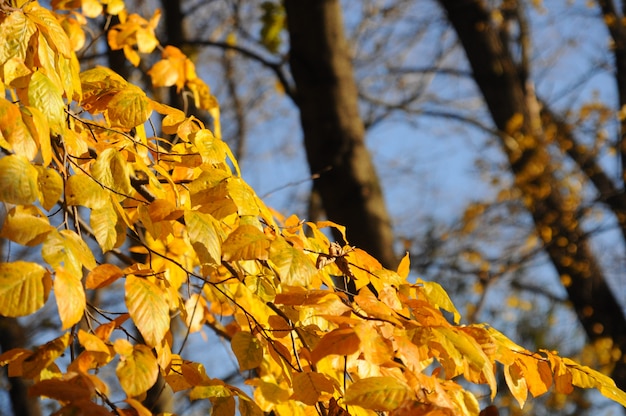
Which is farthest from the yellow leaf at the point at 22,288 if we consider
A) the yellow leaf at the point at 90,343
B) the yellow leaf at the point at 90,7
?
the yellow leaf at the point at 90,7

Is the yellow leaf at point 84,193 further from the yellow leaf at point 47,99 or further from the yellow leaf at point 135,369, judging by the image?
the yellow leaf at point 135,369

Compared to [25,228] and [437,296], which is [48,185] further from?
[437,296]

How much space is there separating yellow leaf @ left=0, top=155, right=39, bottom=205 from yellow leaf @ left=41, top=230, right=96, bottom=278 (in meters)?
0.07

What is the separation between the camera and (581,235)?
540cm

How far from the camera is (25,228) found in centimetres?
96

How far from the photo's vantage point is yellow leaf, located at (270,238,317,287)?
1.06m

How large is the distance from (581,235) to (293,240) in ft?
15.1

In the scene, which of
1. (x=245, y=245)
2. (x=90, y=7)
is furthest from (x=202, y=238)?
(x=90, y=7)

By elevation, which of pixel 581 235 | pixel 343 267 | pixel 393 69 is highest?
pixel 393 69

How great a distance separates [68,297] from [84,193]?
0.20 m

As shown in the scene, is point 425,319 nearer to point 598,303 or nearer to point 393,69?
point 598,303

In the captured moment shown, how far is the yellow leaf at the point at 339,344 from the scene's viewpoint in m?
1.03

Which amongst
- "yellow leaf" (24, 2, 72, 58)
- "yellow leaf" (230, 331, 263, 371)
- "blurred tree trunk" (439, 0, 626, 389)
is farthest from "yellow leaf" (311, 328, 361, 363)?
"blurred tree trunk" (439, 0, 626, 389)

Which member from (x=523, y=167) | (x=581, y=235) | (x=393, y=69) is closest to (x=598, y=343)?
(x=581, y=235)
